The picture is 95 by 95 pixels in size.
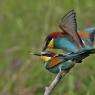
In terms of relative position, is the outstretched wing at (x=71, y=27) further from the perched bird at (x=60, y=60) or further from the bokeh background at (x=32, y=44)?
the bokeh background at (x=32, y=44)

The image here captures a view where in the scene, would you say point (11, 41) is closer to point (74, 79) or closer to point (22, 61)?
point (22, 61)

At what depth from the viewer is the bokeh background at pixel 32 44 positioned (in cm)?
327

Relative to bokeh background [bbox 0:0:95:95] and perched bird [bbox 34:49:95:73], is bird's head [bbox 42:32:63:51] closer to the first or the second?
perched bird [bbox 34:49:95:73]

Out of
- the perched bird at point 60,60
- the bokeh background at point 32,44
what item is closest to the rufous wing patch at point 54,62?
the perched bird at point 60,60

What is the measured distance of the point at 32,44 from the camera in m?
4.39

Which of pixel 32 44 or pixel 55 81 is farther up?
A: pixel 55 81

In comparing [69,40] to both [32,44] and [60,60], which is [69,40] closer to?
[60,60]

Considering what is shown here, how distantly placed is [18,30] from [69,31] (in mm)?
3359

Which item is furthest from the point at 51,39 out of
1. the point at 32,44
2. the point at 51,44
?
the point at 32,44

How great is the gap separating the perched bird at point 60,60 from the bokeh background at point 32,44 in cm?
138

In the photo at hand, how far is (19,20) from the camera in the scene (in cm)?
457

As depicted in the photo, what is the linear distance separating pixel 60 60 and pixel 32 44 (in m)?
3.14

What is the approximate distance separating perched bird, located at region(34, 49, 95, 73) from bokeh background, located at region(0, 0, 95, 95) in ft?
4.52

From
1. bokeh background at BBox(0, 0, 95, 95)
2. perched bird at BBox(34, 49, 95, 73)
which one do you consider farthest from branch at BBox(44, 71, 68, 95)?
bokeh background at BBox(0, 0, 95, 95)
